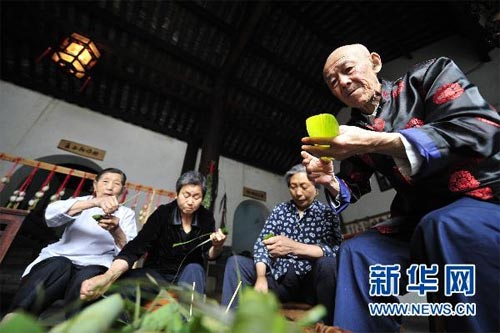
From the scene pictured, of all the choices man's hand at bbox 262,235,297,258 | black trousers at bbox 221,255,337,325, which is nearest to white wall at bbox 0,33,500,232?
black trousers at bbox 221,255,337,325

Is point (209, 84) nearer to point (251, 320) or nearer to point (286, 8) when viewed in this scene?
point (286, 8)

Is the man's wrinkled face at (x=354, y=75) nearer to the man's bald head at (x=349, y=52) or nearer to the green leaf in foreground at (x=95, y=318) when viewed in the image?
the man's bald head at (x=349, y=52)

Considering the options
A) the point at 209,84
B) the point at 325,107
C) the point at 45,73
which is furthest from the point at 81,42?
the point at 325,107

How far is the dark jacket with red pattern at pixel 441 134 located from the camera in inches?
33.7

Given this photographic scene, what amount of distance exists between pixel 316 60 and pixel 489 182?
18.5 ft

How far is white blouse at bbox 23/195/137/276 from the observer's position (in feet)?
5.92

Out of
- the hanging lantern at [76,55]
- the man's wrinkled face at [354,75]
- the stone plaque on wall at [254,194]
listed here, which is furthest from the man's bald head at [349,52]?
the stone plaque on wall at [254,194]

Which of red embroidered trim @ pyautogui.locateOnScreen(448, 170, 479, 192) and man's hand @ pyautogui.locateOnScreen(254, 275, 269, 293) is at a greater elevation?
red embroidered trim @ pyautogui.locateOnScreen(448, 170, 479, 192)

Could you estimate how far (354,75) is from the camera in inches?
49.2

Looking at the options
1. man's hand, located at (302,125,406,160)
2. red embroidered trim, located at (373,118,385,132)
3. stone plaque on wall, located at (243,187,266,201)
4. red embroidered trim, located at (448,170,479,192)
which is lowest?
red embroidered trim, located at (448,170,479,192)

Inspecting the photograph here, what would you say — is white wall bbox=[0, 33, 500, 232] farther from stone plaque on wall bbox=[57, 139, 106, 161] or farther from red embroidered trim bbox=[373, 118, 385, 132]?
red embroidered trim bbox=[373, 118, 385, 132]

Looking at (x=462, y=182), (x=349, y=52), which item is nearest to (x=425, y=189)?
(x=462, y=182)

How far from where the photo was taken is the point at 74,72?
3676mm

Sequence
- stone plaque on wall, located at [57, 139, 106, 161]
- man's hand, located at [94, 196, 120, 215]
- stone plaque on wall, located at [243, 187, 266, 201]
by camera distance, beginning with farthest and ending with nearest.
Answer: stone plaque on wall, located at [243, 187, 266, 201]
stone plaque on wall, located at [57, 139, 106, 161]
man's hand, located at [94, 196, 120, 215]
